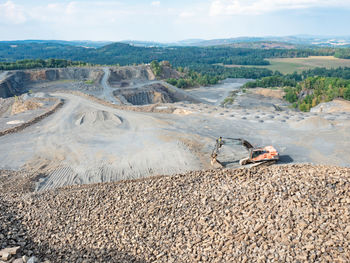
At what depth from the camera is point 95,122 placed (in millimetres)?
28938

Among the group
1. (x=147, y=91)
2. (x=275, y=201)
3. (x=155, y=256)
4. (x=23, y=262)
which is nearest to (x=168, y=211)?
(x=155, y=256)

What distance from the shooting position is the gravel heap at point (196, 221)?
31.3 ft

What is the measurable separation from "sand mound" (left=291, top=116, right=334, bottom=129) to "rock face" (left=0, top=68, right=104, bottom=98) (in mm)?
48805

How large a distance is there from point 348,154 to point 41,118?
3074cm

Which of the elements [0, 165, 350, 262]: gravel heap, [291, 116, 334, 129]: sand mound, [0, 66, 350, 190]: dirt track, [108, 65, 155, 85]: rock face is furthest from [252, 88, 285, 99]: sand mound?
[0, 165, 350, 262]: gravel heap

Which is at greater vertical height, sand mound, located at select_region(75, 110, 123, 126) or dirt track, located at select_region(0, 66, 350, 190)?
sand mound, located at select_region(75, 110, 123, 126)

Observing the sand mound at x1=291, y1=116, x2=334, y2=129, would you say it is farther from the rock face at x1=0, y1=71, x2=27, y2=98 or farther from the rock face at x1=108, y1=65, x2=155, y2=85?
the rock face at x1=0, y1=71, x2=27, y2=98

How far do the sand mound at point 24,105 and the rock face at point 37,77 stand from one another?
14892mm

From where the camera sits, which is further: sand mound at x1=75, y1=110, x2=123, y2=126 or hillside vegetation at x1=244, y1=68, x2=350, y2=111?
hillside vegetation at x1=244, y1=68, x2=350, y2=111

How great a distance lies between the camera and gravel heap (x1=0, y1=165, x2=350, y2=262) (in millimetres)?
9531

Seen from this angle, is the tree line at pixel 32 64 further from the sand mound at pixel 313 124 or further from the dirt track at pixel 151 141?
the sand mound at pixel 313 124

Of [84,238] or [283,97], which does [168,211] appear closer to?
[84,238]

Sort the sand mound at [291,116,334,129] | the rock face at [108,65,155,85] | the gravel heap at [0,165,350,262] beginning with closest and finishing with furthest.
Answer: the gravel heap at [0,165,350,262], the sand mound at [291,116,334,129], the rock face at [108,65,155,85]

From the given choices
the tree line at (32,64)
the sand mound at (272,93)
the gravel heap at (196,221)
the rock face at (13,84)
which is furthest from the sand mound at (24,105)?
the sand mound at (272,93)
